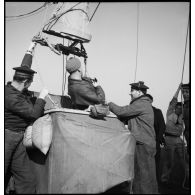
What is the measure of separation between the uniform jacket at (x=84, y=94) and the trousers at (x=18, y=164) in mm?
1022

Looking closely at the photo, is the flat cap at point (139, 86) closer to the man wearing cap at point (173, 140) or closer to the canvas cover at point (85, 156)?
the canvas cover at point (85, 156)

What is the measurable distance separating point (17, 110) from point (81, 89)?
3.54ft

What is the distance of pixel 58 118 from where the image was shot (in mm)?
3143

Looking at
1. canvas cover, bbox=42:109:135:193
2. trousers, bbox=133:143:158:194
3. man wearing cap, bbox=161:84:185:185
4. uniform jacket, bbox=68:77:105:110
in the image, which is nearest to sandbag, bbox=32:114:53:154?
canvas cover, bbox=42:109:135:193

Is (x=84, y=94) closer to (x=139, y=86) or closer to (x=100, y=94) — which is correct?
(x=100, y=94)

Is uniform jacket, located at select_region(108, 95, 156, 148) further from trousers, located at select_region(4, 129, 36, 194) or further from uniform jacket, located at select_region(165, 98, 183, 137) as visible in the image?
uniform jacket, located at select_region(165, 98, 183, 137)

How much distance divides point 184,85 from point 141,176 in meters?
2.38

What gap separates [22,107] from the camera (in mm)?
3174

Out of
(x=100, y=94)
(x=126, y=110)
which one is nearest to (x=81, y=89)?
(x=100, y=94)

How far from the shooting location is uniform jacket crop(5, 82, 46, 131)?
3160mm

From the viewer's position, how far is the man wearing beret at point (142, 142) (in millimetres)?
3982

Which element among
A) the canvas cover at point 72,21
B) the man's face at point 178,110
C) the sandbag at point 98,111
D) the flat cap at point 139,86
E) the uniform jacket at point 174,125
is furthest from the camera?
the man's face at point 178,110

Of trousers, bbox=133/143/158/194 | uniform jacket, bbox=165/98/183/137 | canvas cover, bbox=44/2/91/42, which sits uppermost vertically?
canvas cover, bbox=44/2/91/42

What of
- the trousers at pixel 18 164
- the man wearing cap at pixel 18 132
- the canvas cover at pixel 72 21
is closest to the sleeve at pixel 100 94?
the man wearing cap at pixel 18 132
